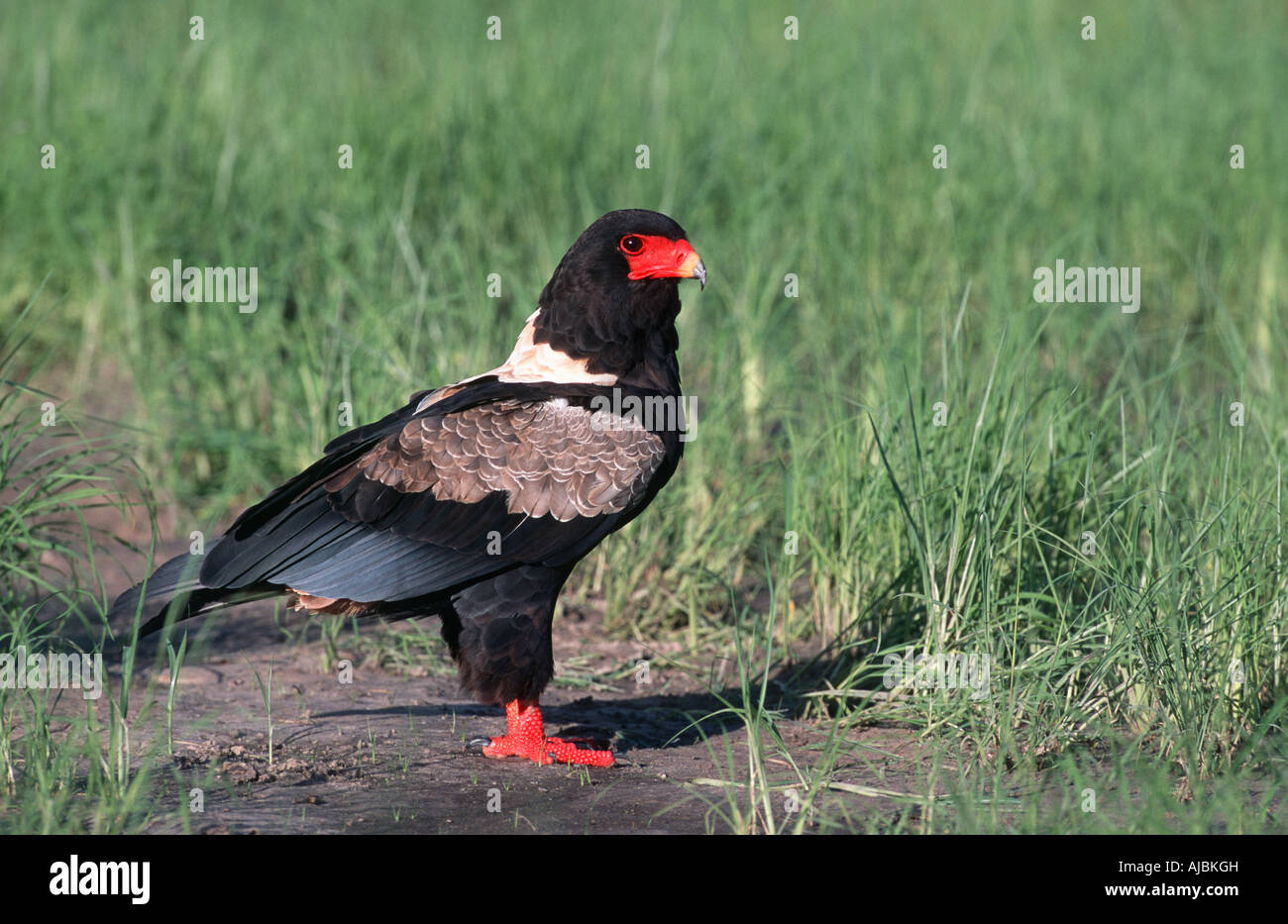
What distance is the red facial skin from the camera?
14.7 ft

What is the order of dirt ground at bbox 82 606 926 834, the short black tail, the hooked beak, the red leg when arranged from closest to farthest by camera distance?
dirt ground at bbox 82 606 926 834
the short black tail
the red leg
the hooked beak

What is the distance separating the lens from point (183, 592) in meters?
4.32

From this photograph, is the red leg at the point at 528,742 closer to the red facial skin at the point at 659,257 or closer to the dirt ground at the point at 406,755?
the dirt ground at the point at 406,755

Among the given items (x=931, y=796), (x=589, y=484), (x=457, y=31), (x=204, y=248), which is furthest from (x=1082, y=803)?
(x=457, y=31)

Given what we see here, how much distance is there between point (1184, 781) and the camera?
388 centimetres

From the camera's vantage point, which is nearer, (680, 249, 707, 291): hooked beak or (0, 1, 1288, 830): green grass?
(0, 1, 1288, 830): green grass

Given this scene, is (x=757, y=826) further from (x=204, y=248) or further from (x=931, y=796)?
(x=204, y=248)

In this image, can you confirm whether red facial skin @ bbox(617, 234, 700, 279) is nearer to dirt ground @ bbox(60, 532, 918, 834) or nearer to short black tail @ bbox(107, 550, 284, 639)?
dirt ground @ bbox(60, 532, 918, 834)

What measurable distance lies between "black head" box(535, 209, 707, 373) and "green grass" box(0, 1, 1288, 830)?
0.91 metres

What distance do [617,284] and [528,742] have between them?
139cm

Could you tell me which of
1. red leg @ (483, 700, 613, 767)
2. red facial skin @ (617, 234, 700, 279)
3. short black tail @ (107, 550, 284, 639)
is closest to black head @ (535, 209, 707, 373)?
red facial skin @ (617, 234, 700, 279)

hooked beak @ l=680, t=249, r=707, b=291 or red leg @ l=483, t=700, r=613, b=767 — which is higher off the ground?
hooked beak @ l=680, t=249, r=707, b=291

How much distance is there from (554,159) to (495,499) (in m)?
3.62

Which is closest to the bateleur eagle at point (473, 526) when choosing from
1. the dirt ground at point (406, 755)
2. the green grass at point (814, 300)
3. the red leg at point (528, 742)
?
the red leg at point (528, 742)
